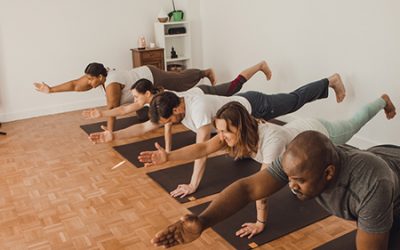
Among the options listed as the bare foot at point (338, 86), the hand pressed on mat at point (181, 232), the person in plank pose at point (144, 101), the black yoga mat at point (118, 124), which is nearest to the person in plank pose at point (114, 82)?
the person in plank pose at point (144, 101)

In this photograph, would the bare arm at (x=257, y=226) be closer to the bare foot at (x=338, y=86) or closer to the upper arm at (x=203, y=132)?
the upper arm at (x=203, y=132)

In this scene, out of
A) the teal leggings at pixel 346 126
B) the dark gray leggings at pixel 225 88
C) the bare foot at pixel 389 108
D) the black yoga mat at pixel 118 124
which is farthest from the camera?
the black yoga mat at pixel 118 124

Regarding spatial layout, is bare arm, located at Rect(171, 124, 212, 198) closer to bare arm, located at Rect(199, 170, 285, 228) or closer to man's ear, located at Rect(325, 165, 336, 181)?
bare arm, located at Rect(199, 170, 285, 228)

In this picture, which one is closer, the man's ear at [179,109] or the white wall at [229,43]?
the man's ear at [179,109]

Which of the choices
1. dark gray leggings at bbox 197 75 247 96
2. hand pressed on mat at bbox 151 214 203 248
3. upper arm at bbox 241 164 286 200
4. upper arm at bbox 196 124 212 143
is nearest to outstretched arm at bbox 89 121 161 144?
upper arm at bbox 196 124 212 143

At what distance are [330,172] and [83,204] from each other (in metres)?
2.18

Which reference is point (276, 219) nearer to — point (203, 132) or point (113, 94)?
point (203, 132)

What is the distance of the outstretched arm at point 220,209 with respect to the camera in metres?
1.33

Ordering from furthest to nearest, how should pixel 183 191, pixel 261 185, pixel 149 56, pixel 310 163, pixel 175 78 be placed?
pixel 149 56 < pixel 175 78 < pixel 183 191 < pixel 261 185 < pixel 310 163

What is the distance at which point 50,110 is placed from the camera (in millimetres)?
5645

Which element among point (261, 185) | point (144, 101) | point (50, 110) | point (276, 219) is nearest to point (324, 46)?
point (144, 101)

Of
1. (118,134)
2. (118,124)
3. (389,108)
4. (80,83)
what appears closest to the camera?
(118,134)

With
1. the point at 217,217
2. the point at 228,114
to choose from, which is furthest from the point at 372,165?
the point at 228,114

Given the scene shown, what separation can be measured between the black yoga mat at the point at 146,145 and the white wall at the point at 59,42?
1829 mm
